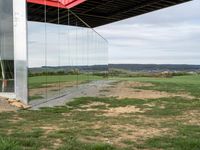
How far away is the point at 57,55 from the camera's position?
57.4 ft

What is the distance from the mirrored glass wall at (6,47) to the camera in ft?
49.7

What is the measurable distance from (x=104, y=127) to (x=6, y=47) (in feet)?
23.6

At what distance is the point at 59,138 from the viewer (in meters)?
7.84

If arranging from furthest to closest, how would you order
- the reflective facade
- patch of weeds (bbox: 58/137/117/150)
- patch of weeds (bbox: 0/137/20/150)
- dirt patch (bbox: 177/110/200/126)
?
the reflective facade → dirt patch (bbox: 177/110/200/126) → patch of weeds (bbox: 58/137/117/150) → patch of weeds (bbox: 0/137/20/150)

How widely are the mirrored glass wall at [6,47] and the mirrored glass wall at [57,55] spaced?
935 millimetres

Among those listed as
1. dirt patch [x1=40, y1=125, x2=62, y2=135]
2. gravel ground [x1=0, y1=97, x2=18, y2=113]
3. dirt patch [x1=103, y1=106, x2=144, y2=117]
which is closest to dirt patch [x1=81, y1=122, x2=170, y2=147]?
dirt patch [x1=40, y1=125, x2=62, y2=135]

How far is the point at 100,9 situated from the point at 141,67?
38229mm

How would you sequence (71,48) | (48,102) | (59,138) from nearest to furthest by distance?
(59,138)
(48,102)
(71,48)

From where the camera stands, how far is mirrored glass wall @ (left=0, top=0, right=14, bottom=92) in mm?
15141

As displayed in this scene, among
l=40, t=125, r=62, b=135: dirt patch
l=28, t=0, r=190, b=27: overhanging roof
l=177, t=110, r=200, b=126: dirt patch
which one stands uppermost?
l=28, t=0, r=190, b=27: overhanging roof

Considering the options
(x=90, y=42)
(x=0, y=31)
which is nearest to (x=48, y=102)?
(x=0, y=31)

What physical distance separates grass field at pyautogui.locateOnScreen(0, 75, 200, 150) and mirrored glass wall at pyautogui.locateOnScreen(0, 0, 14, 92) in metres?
1.25

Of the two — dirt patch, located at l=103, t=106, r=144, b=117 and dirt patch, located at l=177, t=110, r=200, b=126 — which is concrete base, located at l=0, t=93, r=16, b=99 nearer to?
dirt patch, located at l=103, t=106, r=144, b=117

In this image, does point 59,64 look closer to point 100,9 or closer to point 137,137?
point 137,137
